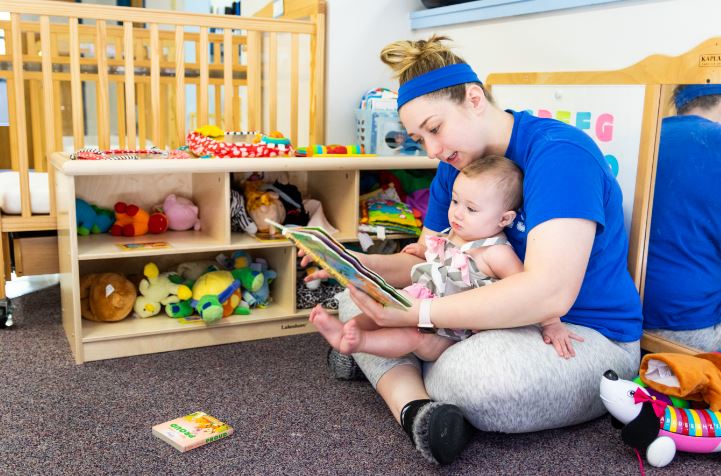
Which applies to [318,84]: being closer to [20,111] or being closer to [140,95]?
[20,111]

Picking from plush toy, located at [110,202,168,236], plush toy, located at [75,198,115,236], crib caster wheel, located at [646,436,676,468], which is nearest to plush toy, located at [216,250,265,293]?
plush toy, located at [110,202,168,236]

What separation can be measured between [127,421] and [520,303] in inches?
34.5

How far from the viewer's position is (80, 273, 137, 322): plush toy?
2000mm

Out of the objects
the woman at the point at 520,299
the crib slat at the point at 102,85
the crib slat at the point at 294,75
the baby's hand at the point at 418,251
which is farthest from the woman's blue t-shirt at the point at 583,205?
the crib slat at the point at 102,85

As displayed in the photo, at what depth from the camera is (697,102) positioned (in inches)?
61.0

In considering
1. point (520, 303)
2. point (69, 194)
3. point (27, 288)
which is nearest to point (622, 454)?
point (520, 303)

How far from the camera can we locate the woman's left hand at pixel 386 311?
51.6 inches

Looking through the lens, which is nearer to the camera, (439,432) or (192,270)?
(439,432)

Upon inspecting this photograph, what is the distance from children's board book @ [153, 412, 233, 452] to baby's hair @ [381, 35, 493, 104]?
82 centimetres

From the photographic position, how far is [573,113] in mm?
1841

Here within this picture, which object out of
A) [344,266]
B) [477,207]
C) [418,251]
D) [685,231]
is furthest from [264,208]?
[685,231]

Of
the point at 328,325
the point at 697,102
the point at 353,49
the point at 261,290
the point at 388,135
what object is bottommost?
the point at 261,290

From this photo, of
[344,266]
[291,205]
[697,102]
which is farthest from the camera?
[291,205]

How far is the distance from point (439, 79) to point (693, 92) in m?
0.60
